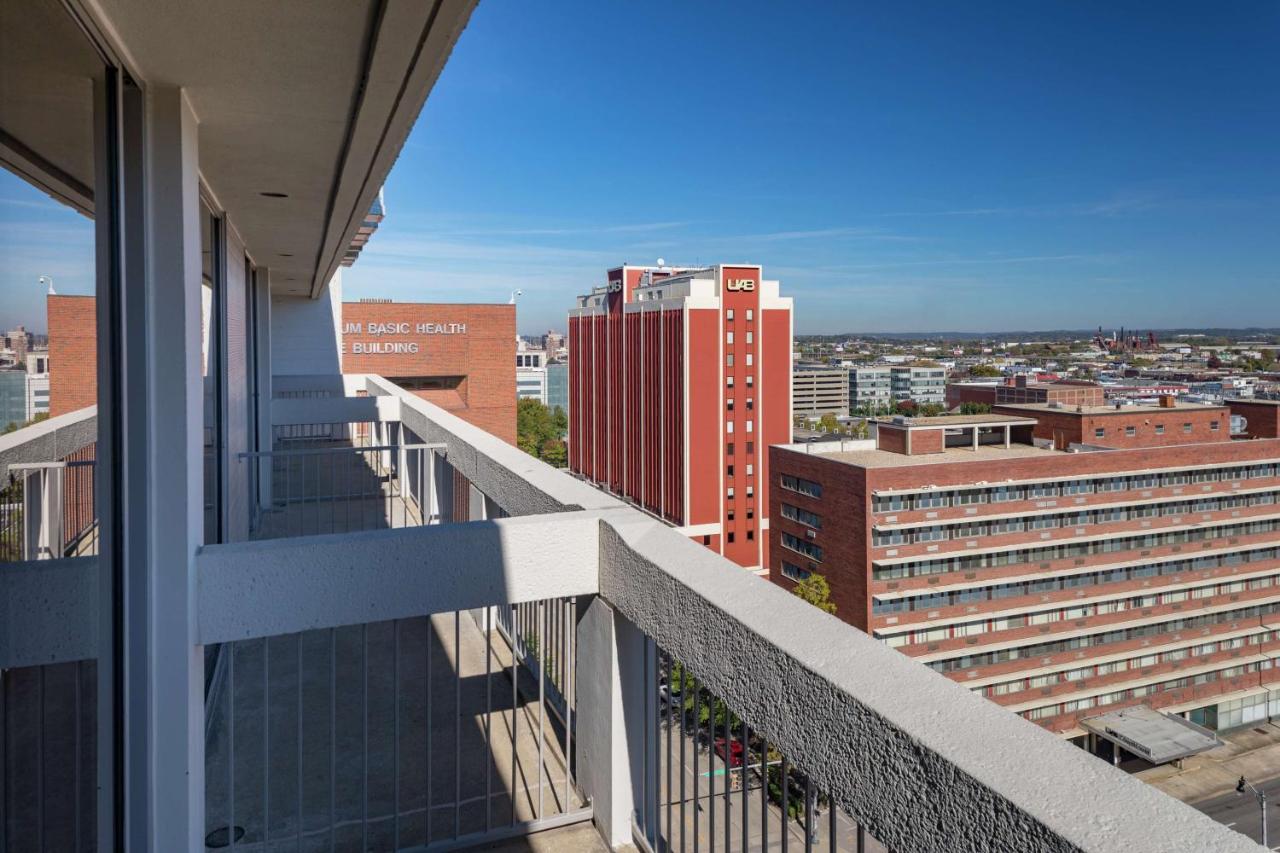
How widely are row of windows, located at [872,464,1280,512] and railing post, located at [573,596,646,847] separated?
23638 mm

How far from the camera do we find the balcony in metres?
0.94

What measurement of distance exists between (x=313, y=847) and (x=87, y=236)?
1.79 m

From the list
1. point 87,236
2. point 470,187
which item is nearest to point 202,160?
point 87,236

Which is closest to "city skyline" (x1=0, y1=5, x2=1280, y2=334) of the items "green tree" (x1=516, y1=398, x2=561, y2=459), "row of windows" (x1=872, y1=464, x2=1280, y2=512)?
"green tree" (x1=516, y1=398, x2=561, y2=459)

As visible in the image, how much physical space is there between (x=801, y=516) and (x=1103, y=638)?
37.2 ft

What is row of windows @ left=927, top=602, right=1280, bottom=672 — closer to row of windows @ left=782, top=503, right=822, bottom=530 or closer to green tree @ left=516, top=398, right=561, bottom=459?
row of windows @ left=782, top=503, right=822, bottom=530

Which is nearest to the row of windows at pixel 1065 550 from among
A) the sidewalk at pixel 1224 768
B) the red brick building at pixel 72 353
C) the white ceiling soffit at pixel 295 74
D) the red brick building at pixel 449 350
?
the sidewalk at pixel 1224 768

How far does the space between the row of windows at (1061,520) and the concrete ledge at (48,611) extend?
2477cm

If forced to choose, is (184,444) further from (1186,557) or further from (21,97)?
(1186,557)

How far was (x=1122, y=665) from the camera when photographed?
2877 cm

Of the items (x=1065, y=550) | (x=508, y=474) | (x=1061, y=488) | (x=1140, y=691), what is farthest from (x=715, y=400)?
(x=508, y=474)

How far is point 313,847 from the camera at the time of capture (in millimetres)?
2428

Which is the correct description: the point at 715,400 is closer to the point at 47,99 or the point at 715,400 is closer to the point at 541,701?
the point at 541,701

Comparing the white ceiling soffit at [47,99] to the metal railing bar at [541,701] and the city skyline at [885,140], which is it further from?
the city skyline at [885,140]
